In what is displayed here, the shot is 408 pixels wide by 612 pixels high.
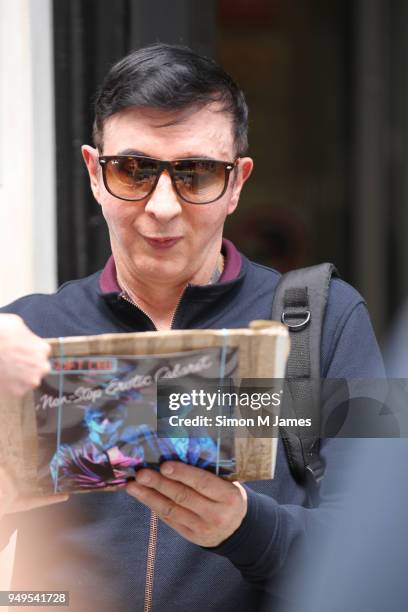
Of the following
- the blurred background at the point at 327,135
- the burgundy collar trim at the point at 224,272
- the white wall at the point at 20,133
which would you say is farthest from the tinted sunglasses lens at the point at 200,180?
the blurred background at the point at 327,135

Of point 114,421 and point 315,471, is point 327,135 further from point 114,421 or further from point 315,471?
point 114,421

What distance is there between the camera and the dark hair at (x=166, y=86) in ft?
6.19

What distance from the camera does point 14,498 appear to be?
149 centimetres

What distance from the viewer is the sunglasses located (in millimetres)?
1829

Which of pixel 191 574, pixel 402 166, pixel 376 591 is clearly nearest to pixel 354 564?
pixel 376 591

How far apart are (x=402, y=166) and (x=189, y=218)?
353 cm

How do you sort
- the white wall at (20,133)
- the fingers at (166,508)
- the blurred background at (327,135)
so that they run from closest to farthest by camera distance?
the fingers at (166,508), the white wall at (20,133), the blurred background at (327,135)

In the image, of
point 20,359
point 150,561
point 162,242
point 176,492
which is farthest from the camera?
point 162,242

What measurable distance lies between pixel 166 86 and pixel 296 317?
1.74ft

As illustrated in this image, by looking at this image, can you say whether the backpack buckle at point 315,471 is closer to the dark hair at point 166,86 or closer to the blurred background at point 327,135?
the dark hair at point 166,86

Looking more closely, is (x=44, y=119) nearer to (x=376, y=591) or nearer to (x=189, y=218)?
(x=189, y=218)

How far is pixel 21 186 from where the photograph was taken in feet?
8.52

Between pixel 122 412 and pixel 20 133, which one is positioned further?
pixel 20 133

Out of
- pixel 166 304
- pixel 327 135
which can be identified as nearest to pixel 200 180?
pixel 166 304
